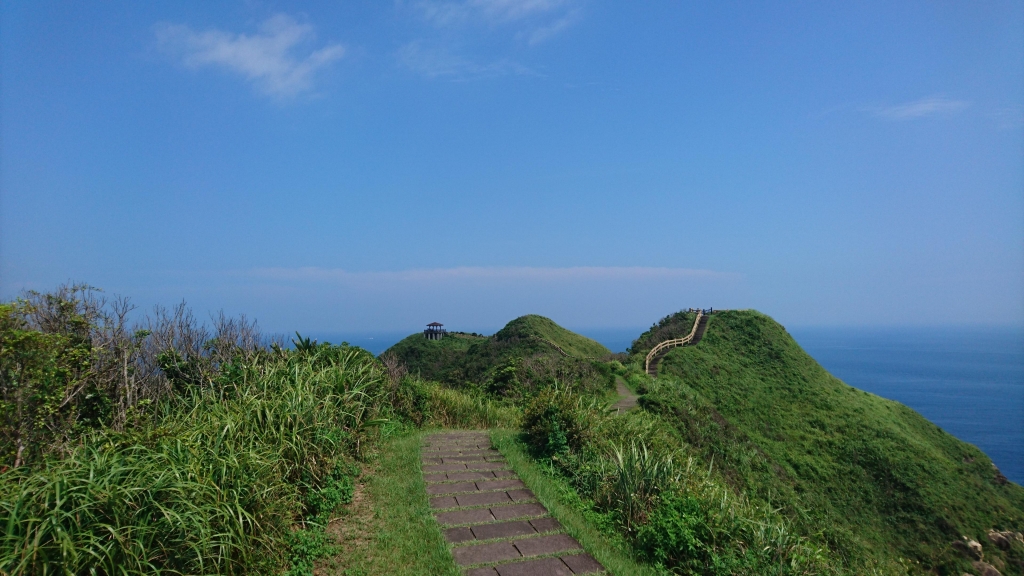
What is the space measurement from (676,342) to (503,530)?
99.4 ft

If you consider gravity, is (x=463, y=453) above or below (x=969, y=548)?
above

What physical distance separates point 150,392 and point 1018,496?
3357 cm

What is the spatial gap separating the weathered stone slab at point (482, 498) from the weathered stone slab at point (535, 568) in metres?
1.44

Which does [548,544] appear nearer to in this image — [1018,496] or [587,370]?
[587,370]

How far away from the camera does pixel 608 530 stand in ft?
19.0

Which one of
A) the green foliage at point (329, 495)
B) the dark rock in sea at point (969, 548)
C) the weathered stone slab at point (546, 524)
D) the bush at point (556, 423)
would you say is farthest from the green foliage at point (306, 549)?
the dark rock in sea at point (969, 548)

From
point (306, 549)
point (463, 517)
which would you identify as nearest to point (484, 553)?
point (463, 517)

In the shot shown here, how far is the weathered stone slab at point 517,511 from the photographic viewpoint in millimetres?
5751

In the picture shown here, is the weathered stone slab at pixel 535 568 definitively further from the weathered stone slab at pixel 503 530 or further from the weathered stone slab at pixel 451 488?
the weathered stone slab at pixel 451 488

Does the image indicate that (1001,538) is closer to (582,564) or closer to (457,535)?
(582,564)

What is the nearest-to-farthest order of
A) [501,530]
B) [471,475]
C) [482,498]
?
1. [501,530]
2. [482,498]
3. [471,475]

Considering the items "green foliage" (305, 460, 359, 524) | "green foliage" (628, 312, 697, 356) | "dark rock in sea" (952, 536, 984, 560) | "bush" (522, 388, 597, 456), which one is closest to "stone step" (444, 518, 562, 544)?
"green foliage" (305, 460, 359, 524)

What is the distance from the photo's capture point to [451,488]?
6.51m

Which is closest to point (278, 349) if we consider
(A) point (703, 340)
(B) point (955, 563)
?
(B) point (955, 563)
